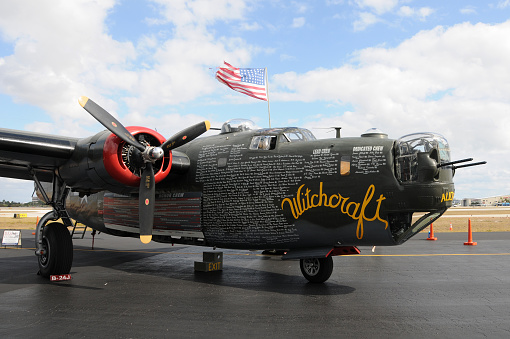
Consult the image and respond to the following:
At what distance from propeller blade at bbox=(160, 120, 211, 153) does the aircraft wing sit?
10.1 ft

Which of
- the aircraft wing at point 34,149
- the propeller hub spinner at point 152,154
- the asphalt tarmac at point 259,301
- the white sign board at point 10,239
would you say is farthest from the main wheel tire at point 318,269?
the white sign board at point 10,239

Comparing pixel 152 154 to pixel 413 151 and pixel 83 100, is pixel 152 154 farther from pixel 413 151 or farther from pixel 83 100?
pixel 413 151

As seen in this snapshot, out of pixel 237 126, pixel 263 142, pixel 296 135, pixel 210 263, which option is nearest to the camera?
pixel 263 142

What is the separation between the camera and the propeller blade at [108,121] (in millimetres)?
11031

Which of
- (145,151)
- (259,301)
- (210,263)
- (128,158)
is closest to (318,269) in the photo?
(259,301)

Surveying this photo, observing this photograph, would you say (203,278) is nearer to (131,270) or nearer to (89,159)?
(131,270)

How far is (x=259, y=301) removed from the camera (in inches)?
366

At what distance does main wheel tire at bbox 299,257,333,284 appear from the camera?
37.4 ft

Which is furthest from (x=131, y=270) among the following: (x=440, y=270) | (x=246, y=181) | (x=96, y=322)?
(x=440, y=270)

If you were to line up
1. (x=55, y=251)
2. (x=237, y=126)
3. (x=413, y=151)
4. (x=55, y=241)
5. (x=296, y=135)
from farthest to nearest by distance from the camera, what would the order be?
(x=237, y=126) → (x=55, y=241) → (x=55, y=251) → (x=296, y=135) → (x=413, y=151)

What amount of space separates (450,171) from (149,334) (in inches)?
310

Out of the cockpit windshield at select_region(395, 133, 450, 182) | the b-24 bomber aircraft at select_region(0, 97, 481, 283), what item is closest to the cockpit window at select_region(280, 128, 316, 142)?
the b-24 bomber aircraft at select_region(0, 97, 481, 283)

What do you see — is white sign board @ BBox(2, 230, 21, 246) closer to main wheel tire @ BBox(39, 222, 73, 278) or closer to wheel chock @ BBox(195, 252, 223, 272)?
main wheel tire @ BBox(39, 222, 73, 278)

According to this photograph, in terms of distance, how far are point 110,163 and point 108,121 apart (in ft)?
3.78
